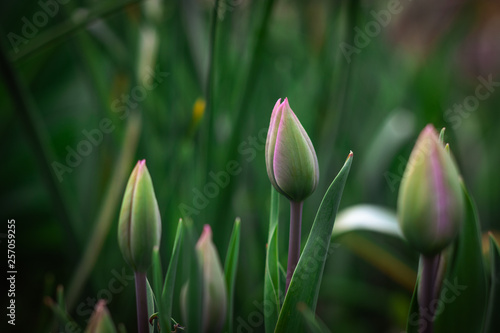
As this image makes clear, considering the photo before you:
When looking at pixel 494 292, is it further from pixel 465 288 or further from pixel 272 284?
pixel 272 284

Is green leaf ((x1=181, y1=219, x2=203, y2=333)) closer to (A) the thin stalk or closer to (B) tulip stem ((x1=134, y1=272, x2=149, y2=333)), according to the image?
(B) tulip stem ((x1=134, y1=272, x2=149, y2=333))

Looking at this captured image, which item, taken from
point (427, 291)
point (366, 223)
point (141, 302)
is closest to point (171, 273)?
point (141, 302)

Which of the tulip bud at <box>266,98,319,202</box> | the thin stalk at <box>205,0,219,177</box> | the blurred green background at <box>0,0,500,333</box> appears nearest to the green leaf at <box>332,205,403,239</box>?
the blurred green background at <box>0,0,500,333</box>

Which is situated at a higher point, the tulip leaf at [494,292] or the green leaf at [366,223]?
the green leaf at [366,223]

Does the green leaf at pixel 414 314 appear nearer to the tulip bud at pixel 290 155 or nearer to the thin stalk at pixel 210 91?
the tulip bud at pixel 290 155

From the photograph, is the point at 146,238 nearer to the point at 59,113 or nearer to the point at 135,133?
the point at 135,133

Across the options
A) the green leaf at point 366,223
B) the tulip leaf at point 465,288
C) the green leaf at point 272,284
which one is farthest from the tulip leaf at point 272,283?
the green leaf at point 366,223
